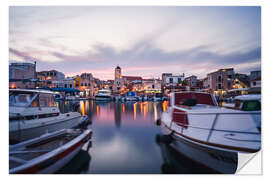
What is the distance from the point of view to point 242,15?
10.9ft

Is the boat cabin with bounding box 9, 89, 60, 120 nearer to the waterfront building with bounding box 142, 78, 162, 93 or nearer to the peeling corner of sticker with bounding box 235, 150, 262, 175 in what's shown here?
the peeling corner of sticker with bounding box 235, 150, 262, 175

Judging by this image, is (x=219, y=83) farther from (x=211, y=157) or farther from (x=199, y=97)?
(x=211, y=157)

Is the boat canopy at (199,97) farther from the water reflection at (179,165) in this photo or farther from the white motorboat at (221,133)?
the water reflection at (179,165)

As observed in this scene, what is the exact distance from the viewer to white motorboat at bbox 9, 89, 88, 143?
3.21 meters

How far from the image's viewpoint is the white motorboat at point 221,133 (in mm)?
2104

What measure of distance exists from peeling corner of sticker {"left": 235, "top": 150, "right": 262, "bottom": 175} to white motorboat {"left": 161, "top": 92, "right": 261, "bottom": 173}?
0.47 ft

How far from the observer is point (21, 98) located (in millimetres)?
3787

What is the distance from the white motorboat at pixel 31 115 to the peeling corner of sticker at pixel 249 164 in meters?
5.10

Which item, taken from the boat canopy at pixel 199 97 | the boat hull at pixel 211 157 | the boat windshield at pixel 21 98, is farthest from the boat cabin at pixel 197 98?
the boat windshield at pixel 21 98

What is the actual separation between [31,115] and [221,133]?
5.17m
